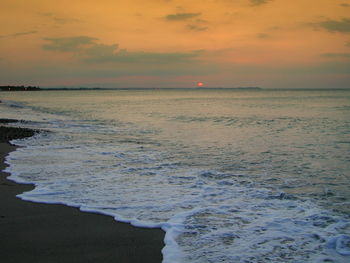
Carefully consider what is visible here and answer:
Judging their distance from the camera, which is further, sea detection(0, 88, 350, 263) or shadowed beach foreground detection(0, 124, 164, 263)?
sea detection(0, 88, 350, 263)

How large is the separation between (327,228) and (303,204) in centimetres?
125

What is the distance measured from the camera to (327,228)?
18.2ft

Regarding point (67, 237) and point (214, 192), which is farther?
point (214, 192)

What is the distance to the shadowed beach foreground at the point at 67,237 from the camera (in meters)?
4.37

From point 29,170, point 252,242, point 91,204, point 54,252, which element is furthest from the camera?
point 29,170

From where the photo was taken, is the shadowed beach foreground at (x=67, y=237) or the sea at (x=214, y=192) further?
the sea at (x=214, y=192)

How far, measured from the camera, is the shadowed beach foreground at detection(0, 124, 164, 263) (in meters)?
4.37

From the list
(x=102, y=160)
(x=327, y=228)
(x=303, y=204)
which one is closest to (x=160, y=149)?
(x=102, y=160)

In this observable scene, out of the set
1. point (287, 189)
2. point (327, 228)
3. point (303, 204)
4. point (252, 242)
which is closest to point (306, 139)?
point (287, 189)

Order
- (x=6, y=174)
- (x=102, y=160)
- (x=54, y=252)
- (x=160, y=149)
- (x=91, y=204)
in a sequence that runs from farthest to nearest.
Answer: (x=160, y=149) < (x=102, y=160) < (x=6, y=174) < (x=91, y=204) < (x=54, y=252)

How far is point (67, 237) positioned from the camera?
497 cm

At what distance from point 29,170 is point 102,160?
2.43m

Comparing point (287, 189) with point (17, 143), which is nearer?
point (287, 189)

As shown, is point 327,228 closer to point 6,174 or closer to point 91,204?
point 91,204
